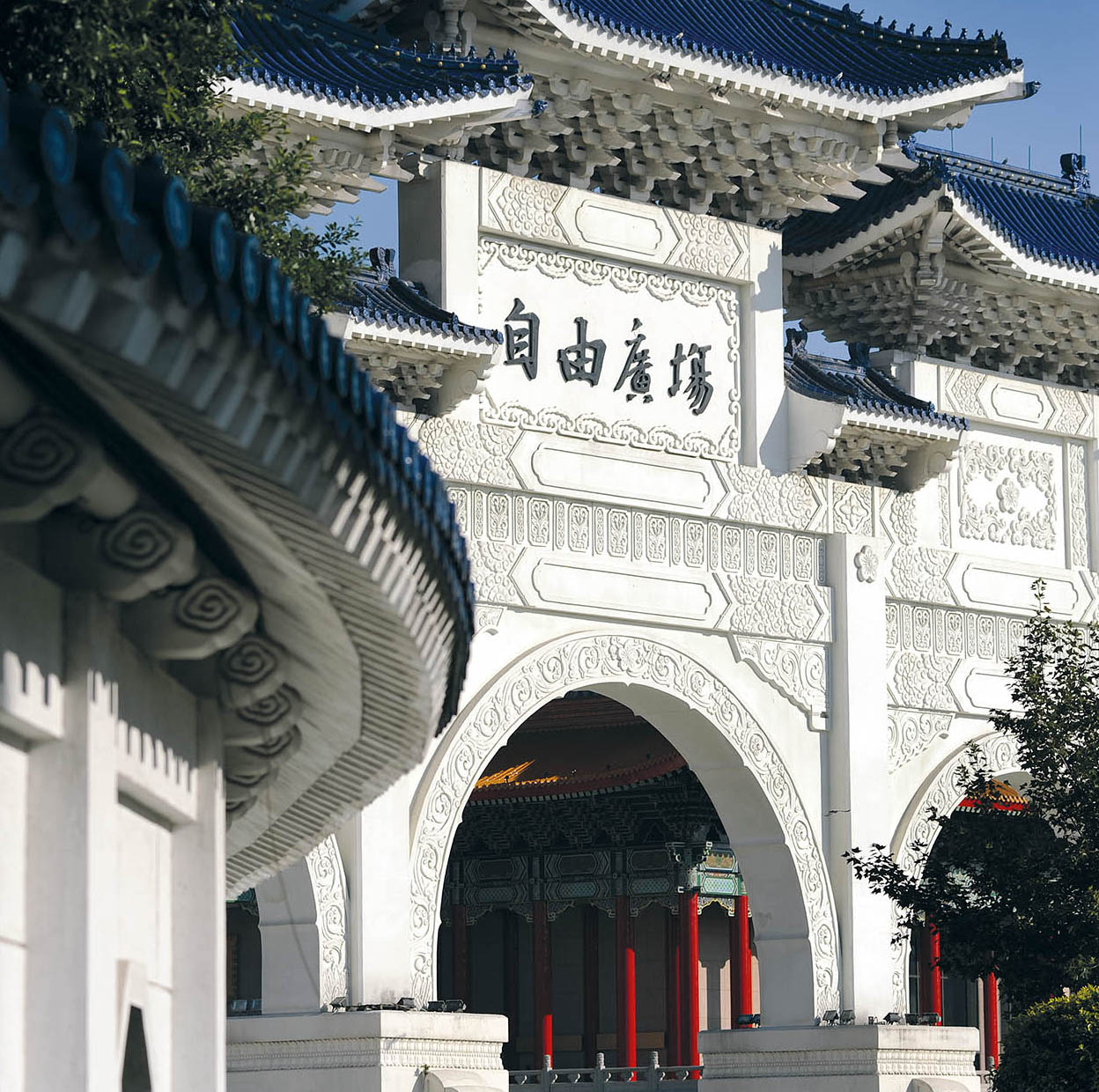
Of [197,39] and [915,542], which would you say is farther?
[915,542]

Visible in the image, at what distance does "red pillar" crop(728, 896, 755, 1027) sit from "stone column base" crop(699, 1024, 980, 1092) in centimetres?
484

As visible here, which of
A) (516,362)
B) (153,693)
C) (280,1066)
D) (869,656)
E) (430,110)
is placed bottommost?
(280,1066)

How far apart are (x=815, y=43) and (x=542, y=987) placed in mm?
8982

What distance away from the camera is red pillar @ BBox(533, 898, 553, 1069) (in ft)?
66.8

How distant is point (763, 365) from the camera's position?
51.5 feet

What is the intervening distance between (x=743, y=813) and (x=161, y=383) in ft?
40.7

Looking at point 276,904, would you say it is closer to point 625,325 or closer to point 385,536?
point 625,325

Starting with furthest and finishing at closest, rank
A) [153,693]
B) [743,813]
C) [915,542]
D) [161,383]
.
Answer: [915,542] → [743,813] → [153,693] → [161,383]

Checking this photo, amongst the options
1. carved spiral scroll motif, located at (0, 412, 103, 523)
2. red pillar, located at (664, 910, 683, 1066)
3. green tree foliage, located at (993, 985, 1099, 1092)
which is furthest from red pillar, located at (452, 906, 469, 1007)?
carved spiral scroll motif, located at (0, 412, 103, 523)

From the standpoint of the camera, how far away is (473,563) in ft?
46.1

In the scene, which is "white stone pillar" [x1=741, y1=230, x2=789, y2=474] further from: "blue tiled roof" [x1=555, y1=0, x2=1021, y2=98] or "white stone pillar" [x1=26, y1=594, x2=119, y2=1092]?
"white stone pillar" [x1=26, y1=594, x2=119, y2=1092]

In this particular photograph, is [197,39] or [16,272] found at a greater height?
[197,39]

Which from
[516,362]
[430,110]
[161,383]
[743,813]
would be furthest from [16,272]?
[743,813]

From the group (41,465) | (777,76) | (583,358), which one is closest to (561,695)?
(583,358)
